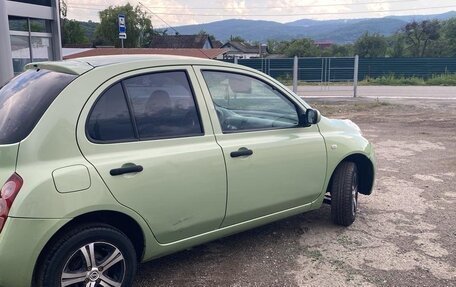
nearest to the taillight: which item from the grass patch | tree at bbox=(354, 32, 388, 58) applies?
the grass patch

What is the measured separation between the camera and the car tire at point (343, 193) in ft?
15.3

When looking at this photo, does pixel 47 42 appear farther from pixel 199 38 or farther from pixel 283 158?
pixel 199 38

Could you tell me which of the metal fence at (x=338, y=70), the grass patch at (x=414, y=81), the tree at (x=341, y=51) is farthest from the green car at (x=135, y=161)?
the tree at (x=341, y=51)

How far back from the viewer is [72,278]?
2.91 meters

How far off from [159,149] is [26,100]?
0.92 meters

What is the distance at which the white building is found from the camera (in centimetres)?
1272

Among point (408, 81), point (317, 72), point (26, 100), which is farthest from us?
point (408, 81)

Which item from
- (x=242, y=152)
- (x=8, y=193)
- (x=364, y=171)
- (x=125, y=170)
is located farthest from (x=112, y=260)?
(x=364, y=171)

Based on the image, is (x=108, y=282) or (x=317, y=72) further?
(x=317, y=72)

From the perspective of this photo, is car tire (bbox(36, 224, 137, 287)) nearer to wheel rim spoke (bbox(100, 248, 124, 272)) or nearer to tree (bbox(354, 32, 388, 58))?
wheel rim spoke (bbox(100, 248, 124, 272))

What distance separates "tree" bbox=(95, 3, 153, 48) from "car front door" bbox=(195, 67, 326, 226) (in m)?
58.7

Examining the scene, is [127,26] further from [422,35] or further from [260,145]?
[260,145]

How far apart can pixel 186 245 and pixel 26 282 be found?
1.18 meters

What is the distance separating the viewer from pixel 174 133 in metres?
3.46
